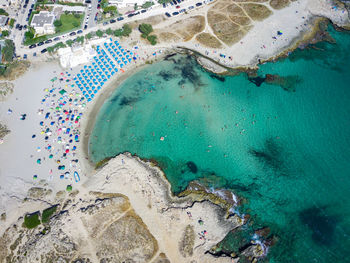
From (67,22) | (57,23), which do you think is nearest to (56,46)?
(57,23)

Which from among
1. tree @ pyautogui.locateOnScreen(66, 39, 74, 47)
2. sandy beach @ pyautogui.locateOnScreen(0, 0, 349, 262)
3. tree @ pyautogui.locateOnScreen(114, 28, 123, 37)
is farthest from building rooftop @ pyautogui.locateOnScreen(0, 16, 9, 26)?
tree @ pyautogui.locateOnScreen(114, 28, 123, 37)

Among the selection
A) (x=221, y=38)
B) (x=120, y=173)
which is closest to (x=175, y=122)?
(x=120, y=173)

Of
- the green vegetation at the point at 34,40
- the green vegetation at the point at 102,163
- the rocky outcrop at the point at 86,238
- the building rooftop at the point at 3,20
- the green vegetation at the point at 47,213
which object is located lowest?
the rocky outcrop at the point at 86,238

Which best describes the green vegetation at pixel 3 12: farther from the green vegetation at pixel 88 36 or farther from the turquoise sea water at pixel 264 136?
the turquoise sea water at pixel 264 136

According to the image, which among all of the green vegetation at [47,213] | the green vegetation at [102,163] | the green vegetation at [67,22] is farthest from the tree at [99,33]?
the green vegetation at [47,213]

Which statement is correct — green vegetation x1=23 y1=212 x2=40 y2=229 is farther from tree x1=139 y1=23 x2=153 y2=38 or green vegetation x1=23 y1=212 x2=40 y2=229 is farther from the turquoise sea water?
tree x1=139 y1=23 x2=153 y2=38

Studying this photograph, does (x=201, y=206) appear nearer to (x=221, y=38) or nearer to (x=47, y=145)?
(x=47, y=145)

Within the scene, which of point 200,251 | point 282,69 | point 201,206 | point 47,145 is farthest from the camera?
point 282,69
